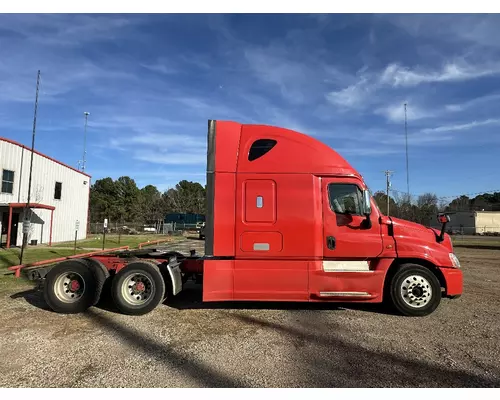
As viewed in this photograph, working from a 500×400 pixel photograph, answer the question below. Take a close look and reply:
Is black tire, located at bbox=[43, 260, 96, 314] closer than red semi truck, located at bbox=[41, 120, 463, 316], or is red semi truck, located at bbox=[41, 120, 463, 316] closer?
red semi truck, located at bbox=[41, 120, 463, 316]

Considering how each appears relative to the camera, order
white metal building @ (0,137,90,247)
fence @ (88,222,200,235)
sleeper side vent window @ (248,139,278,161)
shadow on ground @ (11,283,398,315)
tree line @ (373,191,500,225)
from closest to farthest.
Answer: sleeper side vent window @ (248,139,278,161) → shadow on ground @ (11,283,398,315) → white metal building @ (0,137,90,247) → fence @ (88,222,200,235) → tree line @ (373,191,500,225)

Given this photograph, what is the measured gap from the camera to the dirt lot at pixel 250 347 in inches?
155

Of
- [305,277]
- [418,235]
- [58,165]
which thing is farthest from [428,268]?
[58,165]

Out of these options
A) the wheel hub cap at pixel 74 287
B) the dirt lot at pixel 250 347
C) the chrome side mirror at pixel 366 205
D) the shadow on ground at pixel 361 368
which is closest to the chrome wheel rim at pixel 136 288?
the dirt lot at pixel 250 347

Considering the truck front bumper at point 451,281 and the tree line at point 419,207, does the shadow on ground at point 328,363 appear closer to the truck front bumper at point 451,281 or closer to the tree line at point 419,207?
the truck front bumper at point 451,281

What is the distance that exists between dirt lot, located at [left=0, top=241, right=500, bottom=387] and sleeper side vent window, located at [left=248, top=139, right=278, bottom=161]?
2847mm

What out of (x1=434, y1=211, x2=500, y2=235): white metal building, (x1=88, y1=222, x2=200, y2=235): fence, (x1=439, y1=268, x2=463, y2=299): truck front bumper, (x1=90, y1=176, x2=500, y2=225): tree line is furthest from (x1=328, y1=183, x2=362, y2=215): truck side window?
(x1=434, y1=211, x2=500, y2=235): white metal building

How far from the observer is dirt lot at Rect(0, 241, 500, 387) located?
3.94 metres

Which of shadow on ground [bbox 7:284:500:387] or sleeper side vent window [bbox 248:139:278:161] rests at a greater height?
sleeper side vent window [bbox 248:139:278:161]

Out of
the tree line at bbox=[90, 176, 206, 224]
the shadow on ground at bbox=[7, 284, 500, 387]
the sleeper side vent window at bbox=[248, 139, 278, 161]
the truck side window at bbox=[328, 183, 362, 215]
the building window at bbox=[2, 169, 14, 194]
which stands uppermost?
the tree line at bbox=[90, 176, 206, 224]

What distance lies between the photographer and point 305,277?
20.9 feet

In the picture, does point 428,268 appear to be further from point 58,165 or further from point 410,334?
point 58,165

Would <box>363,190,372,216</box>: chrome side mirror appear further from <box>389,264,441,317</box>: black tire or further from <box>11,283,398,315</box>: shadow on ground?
<box>11,283,398,315</box>: shadow on ground

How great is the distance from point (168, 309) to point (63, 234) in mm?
24435
